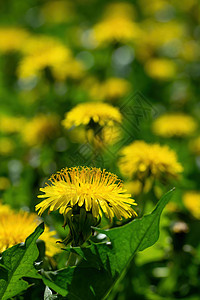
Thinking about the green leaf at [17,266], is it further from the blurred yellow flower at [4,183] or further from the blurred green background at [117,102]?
the blurred yellow flower at [4,183]

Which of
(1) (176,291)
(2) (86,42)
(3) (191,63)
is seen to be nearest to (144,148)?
A: (1) (176,291)

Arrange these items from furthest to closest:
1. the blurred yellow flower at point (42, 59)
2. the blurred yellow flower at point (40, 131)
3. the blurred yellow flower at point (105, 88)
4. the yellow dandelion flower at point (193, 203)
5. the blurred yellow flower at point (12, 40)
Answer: the blurred yellow flower at point (12, 40) → the blurred yellow flower at point (105, 88) → the blurred yellow flower at point (42, 59) → the blurred yellow flower at point (40, 131) → the yellow dandelion flower at point (193, 203)

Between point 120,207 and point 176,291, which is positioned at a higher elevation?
point 120,207

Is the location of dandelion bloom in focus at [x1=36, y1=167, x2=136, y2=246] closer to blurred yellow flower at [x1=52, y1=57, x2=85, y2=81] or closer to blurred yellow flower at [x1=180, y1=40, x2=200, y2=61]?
blurred yellow flower at [x1=52, y1=57, x2=85, y2=81]

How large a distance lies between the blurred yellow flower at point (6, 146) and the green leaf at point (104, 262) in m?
1.25

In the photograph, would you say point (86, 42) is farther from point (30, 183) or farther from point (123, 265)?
point (123, 265)

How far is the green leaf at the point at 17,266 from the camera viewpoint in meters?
0.96

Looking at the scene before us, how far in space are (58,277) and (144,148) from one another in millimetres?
689

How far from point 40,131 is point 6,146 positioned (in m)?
0.21

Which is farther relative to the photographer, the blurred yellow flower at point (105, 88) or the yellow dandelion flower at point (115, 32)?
the yellow dandelion flower at point (115, 32)

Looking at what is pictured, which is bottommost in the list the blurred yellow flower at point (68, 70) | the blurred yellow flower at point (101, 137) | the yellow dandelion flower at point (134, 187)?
the yellow dandelion flower at point (134, 187)

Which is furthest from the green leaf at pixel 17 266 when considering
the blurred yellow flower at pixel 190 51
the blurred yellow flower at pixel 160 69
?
the blurred yellow flower at pixel 190 51

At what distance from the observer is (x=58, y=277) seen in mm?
976

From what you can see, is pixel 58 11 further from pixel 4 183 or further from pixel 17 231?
pixel 17 231
